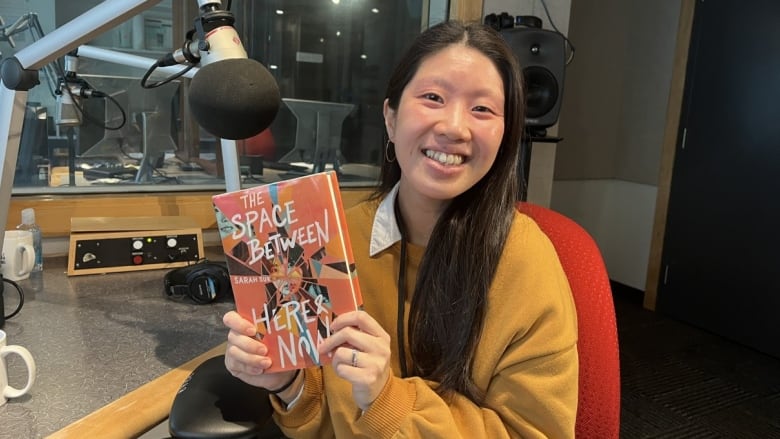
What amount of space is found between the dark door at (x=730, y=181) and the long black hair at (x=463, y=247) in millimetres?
2500

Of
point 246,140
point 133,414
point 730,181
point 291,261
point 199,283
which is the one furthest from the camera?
point 730,181

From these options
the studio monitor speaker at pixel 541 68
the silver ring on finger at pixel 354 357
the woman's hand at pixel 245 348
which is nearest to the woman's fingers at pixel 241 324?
the woman's hand at pixel 245 348

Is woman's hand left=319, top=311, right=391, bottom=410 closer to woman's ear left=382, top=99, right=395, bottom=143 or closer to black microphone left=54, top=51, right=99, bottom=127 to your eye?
woman's ear left=382, top=99, right=395, bottom=143

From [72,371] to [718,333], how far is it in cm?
312

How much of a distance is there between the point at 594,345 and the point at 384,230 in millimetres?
335

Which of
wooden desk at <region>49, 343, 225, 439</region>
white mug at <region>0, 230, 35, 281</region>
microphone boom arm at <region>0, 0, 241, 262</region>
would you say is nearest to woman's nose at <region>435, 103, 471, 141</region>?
microphone boom arm at <region>0, 0, 241, 262</region>

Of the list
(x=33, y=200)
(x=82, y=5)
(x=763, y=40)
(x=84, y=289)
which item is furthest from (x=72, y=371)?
(x=763, y=40)

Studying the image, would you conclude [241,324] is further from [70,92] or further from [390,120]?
[70,92]

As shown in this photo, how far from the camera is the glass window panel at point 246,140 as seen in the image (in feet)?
4.88

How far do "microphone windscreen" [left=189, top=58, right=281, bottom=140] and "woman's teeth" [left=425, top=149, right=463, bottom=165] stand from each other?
22 cm

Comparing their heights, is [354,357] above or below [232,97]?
below

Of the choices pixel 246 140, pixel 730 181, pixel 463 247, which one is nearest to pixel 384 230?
pixel 463 247

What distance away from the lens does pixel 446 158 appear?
2.55ft

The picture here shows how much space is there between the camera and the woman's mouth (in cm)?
78
